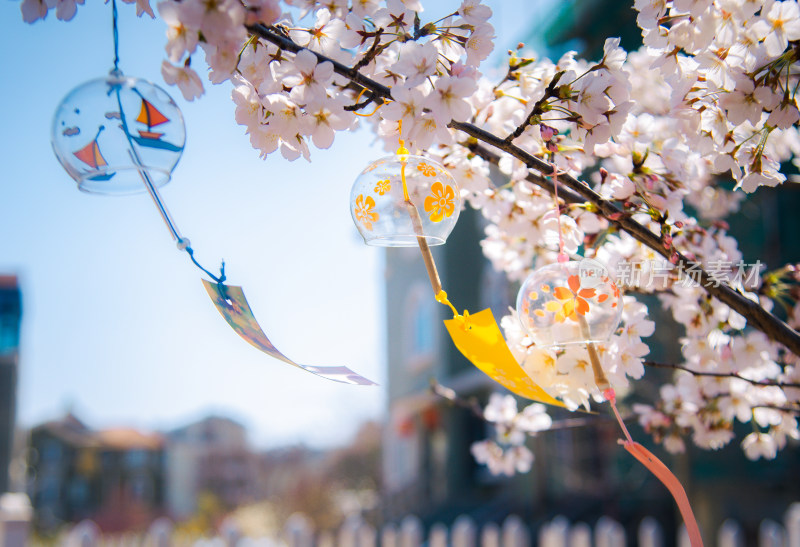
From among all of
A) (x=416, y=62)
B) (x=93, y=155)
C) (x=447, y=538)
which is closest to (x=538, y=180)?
(x=416, y=62)

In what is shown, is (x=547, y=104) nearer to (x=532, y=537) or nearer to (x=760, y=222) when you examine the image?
(x=760, y=222)

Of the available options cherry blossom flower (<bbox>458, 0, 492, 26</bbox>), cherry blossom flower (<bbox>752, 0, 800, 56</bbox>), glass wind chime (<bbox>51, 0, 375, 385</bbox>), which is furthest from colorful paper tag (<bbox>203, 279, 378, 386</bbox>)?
cherry blossom flower (<bbox>752, 0, 800, 56</bbox>)

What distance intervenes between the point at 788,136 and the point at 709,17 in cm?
94

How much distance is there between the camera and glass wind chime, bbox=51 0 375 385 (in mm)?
1223

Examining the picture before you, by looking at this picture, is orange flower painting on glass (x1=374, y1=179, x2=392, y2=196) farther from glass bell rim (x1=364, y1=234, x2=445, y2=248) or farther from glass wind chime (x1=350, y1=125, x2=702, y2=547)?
glass bell rim (x1=364, y1=234, x2=445, y2=248)

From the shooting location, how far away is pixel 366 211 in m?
1.40

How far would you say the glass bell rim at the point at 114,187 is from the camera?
126 cm

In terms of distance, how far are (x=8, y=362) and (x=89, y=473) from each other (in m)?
23.0

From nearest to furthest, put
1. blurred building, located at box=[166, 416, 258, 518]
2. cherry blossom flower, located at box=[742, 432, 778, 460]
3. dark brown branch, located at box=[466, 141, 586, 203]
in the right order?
1. dark brown branch, located at box=[466, 141, 586, 203]
2. cherry blossom flower, located at box=[742, 432, 778, 460]
3. blurred building, located at box=[166, 416, 258, 518]

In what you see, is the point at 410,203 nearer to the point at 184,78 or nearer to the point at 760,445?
the point at 184,78

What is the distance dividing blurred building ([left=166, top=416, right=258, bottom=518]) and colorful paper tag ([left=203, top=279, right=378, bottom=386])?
32279 millimetres

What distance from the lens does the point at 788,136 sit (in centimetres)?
199

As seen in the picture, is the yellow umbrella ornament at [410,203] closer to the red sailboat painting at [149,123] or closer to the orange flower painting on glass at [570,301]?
the orange flower painting on glass at [570,301]

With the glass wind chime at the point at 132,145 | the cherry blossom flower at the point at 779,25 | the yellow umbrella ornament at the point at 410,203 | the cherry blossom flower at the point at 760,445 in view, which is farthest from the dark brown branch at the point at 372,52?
the cherry blossom flower at the point at 760,445
